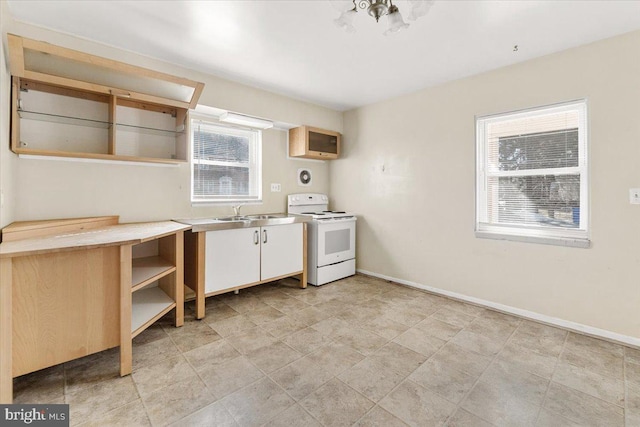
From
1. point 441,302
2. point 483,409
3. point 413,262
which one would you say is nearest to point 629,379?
point 483,409

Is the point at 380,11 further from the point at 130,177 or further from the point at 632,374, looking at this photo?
the point at 632,374

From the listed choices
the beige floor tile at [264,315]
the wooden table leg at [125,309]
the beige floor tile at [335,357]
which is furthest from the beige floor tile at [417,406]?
the wooden table leg at [125,309]

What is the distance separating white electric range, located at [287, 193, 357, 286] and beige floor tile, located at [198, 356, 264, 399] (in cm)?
178

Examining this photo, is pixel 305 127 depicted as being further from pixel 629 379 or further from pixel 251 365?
pixel 629 379

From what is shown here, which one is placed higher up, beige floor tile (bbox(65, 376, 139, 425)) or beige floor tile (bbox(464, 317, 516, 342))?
beige floor tile (bbox(464, 317, 516, 342))

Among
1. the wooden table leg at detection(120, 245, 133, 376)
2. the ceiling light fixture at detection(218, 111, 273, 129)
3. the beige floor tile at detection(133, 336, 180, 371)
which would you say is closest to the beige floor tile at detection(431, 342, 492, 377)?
the beige floor tile at detection(133, 336, 180, 371)

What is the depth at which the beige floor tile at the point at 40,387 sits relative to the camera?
1613 millimetres

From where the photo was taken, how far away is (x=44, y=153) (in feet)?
7.23

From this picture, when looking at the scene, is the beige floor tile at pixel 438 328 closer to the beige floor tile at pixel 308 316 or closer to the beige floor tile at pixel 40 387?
the beige floor tile at pixel 308 316

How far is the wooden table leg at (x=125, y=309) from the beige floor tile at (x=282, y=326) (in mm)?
1014

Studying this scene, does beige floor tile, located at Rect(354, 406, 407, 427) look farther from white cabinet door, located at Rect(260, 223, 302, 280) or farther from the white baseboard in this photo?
the white baseboard

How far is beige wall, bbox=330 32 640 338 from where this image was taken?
2289 mm

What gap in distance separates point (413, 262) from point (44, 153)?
3.81 m

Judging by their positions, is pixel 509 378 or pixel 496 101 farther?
pixel 496 101
